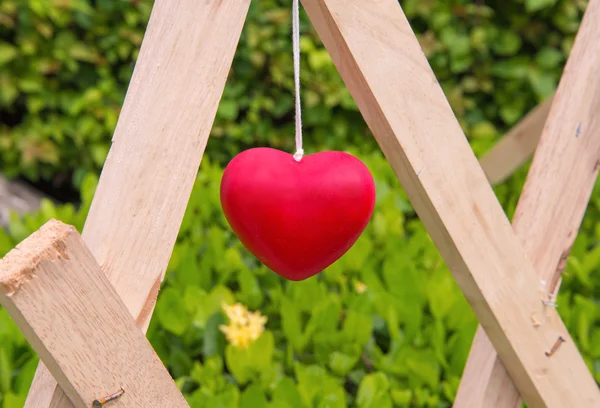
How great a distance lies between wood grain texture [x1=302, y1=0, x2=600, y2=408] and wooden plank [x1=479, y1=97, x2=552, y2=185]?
3.37 feet

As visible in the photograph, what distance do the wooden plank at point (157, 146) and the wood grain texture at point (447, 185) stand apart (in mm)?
149

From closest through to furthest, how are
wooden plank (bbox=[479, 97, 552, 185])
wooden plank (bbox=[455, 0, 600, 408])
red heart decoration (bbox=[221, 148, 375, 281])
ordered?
red heart decoration (bbox=[221, 148, 375, 281]) < wooden plank (bbox=[455, 0, 600, 408]) < wooden plank (bbox=[479, 97, 552, 185])

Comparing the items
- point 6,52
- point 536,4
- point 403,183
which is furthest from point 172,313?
point 536,4

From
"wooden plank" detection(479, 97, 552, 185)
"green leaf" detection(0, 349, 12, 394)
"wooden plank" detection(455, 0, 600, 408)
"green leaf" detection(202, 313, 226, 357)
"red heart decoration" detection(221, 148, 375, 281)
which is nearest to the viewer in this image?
"red heart decoration" detection(221, 148, 375, 281)

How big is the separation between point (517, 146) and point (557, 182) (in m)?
1.03

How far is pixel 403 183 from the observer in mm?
953

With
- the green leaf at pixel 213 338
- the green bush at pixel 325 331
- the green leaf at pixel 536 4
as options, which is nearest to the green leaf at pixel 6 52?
the green bush at pixel 325 331

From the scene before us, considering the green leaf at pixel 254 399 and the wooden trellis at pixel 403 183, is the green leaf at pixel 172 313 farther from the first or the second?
the wooden trellis at pixel 403 183

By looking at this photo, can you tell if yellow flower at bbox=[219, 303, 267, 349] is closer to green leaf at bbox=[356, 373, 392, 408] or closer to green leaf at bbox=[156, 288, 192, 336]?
green leaf at bbox=[156, 288, 192, 336]

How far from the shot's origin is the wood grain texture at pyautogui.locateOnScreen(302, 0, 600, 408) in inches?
33.7

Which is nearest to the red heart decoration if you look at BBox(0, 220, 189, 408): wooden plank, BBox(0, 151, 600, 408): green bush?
BBox(0, 220, 189, 408): wooden plank

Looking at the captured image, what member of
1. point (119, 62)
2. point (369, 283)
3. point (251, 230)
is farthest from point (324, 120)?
point (251, 230)

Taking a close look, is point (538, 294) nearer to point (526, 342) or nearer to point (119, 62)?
point (526, 342)

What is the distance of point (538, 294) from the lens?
108 cm
